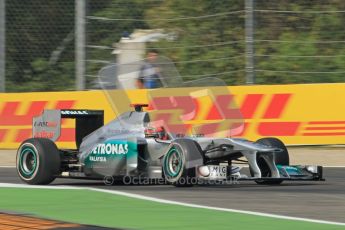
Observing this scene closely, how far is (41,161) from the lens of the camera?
36.0 feet

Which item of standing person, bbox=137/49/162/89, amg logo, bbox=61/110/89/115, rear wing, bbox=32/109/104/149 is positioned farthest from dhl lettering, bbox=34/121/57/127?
standing person, bbox=137/49/162/89

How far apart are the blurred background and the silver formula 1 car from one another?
217 inches

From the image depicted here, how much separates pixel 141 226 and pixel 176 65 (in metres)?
10.8

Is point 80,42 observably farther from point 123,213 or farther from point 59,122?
point 123,213

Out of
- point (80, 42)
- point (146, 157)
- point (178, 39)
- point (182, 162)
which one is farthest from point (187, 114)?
point (178, 39)

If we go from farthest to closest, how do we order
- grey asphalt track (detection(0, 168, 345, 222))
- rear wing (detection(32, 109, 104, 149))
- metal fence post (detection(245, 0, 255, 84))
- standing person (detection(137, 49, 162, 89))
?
1. standing person (detection(137, 49, 162, 89))
2. metal fence post (detection(245, 0, 255, 84))
3. rear wing (detection(32, 109, 104, 149))
4. grey asphalt track (detection(0, 168, 345, 222))

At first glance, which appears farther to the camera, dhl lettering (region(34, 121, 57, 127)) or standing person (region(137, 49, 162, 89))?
standing person (region(137, 49, 162, 89))

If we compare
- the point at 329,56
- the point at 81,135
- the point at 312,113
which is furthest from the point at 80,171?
the point at 329,56

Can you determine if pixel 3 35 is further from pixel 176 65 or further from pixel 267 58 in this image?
pixel 267 58

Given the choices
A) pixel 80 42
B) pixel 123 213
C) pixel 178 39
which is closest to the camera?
pixel 123 213

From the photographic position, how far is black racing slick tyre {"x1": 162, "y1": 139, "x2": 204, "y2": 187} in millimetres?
10352

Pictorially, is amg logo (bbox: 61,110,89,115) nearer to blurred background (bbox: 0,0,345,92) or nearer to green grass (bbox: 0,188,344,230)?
green grass (bbox: 0,188,344,230)

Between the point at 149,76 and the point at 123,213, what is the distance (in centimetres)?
892

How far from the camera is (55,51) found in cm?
1912
